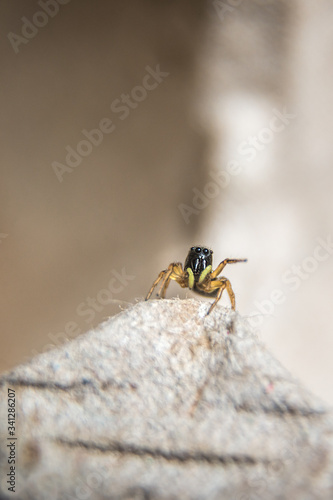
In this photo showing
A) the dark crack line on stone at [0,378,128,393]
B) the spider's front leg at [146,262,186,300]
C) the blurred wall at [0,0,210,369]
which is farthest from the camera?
the blurred wall at [0,0,210,369]

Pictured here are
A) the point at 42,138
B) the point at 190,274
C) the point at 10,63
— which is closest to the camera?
the point at 190,274

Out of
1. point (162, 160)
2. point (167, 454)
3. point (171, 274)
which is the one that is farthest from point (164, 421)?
point (162, 160)

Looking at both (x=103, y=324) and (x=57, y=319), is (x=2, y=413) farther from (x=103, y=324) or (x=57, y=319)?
(x=57, y=319)

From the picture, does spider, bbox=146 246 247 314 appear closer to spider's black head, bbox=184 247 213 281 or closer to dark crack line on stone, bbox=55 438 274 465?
spider's black head, bbox=184 247 213 281

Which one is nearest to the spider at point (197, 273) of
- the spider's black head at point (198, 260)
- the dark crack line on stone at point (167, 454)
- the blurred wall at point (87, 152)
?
the spider's black head at point (198, 260)

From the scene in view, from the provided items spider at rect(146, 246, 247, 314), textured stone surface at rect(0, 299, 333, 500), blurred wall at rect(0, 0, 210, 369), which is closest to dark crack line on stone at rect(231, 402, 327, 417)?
Answer: textured stone surface at rect(0, 299, 333, 500)

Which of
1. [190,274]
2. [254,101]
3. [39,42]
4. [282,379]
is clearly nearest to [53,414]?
[282,379]

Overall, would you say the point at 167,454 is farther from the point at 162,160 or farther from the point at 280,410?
the point at 162,160
